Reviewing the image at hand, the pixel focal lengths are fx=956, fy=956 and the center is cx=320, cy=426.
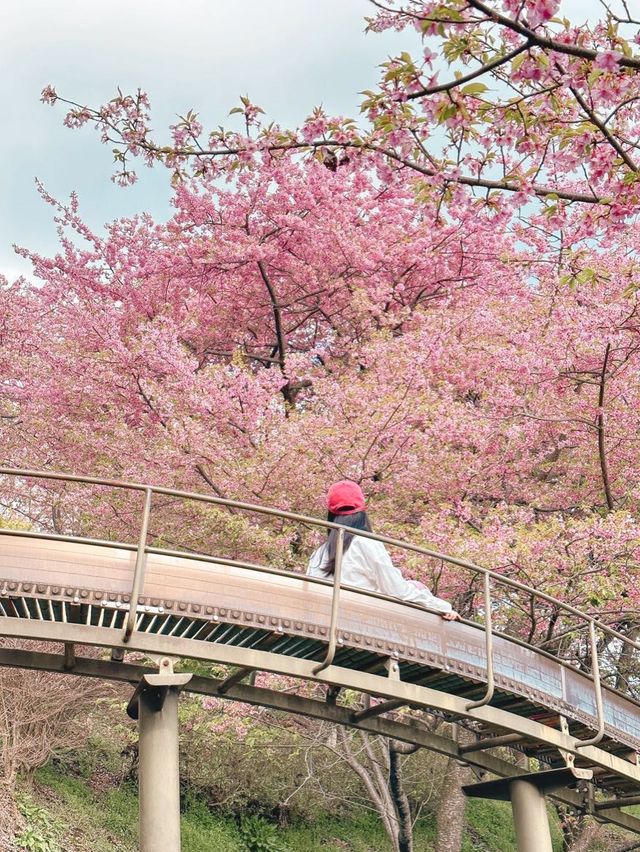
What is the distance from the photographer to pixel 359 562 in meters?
7.08

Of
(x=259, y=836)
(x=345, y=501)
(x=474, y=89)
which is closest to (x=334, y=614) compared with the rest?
(x=345, y=501)

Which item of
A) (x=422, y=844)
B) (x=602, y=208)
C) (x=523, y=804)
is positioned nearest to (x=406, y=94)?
(x=602, y=208)

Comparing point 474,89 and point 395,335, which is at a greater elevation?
point 395,335

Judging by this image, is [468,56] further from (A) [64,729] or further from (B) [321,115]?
(A) [64,729]

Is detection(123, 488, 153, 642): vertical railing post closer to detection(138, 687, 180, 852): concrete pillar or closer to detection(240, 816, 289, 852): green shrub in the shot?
detection(138, 687, 180, 852): concrete pillar

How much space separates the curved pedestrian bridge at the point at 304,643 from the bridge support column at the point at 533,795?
0.02 metres

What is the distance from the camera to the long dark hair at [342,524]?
6980 mm

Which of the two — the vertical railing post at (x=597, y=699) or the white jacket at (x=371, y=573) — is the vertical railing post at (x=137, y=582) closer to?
the white jacket at (x=371, y=573)

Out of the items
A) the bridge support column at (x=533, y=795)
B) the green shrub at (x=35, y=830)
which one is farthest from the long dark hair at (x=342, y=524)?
the green shrub at (x=35, y=830)

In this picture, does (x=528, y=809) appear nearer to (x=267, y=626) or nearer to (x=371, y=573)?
(x=371, y=573)

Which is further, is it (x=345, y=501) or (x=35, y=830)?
(x=35, y=830)

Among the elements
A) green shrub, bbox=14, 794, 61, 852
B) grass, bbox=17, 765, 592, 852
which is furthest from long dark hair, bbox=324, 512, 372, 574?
grass, bbox=17, 765, 592, 852

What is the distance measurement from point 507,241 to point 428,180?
11643 millimetres

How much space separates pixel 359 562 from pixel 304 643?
72cm
